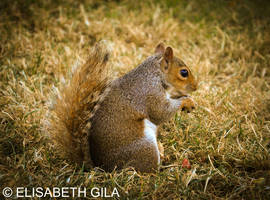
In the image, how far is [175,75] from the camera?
8.13 feet

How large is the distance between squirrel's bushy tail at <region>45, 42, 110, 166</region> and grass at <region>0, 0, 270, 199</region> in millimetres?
183

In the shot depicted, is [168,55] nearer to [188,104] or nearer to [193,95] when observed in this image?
[188,104]

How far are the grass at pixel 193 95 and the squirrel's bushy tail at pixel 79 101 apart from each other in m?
0.18

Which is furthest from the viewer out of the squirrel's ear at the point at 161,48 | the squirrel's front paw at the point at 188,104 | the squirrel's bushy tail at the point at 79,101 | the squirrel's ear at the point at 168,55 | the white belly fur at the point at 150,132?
the squirrel's front paw at the point at 188,104

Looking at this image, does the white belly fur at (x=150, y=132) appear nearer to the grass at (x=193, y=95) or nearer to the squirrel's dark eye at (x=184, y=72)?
the grass at (x=193, y=95)

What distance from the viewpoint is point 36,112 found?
2.78 meters

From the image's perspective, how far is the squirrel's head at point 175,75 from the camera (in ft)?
8.06

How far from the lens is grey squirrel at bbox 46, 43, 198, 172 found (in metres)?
2.07

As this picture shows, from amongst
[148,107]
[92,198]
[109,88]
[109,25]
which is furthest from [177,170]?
[109,25]

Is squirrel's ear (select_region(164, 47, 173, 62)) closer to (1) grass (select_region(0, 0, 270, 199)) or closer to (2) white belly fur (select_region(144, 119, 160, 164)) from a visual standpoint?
(2) white belly fur (select_region(144, 119, 160, 164))

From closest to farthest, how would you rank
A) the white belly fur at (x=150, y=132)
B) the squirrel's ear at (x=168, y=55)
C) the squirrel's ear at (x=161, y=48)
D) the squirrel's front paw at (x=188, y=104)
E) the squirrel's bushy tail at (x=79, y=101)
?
1. the squirrel's bushy tail at (x=79, y=101)
2. the white belly fur at (x=150, y=132)
3. the squirrel's ear at (x=168, y=55)
4. the squirrel's ear at (x=161, y=48)
5. the squirrel's front paw at (x=188, y=104)

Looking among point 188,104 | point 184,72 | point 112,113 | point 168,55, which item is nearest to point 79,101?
point 112,113

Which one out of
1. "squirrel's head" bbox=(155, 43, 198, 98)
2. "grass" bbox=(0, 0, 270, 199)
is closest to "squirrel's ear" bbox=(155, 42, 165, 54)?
"squirrel's head" bbox=(155, 43, 198, 98)

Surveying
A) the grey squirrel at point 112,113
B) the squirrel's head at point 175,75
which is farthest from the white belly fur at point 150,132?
the squirrel's head at point 175,75
